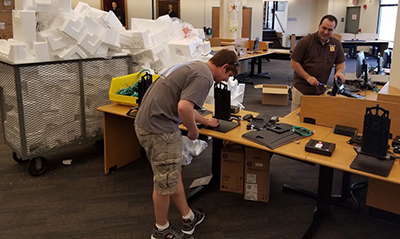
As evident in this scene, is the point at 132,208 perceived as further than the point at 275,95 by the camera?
No

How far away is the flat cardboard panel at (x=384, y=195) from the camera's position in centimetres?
248

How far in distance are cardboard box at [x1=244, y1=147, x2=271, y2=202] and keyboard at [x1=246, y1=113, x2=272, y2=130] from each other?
0.25 meters

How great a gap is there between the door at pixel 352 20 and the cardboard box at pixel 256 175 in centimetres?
1414

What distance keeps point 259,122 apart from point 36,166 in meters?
2.21

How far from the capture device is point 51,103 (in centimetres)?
334

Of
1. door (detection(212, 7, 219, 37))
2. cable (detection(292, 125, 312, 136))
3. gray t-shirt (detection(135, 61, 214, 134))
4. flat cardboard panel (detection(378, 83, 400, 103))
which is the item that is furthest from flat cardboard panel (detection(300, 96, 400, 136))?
door (detection(212, 7, 219, 37))

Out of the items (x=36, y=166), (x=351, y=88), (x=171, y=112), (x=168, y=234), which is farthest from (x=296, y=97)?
(x=36, y=166)

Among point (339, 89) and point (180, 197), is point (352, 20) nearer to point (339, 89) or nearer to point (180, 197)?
point (339, 89)

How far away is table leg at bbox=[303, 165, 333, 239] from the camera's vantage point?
2391 mm

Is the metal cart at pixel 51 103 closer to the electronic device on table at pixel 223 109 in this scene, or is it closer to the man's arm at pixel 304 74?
the electronic device on table at pixel 223 109

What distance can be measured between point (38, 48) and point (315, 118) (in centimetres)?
246

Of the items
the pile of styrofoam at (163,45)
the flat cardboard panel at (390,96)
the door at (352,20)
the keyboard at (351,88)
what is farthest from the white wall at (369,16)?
the flat cardboard panel at (390,96)

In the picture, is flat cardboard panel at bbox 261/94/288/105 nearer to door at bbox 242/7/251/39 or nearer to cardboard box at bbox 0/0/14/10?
cardboard box at bbox 0/0/14/10

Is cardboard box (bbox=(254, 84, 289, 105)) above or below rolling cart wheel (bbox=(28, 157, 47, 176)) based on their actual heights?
above
